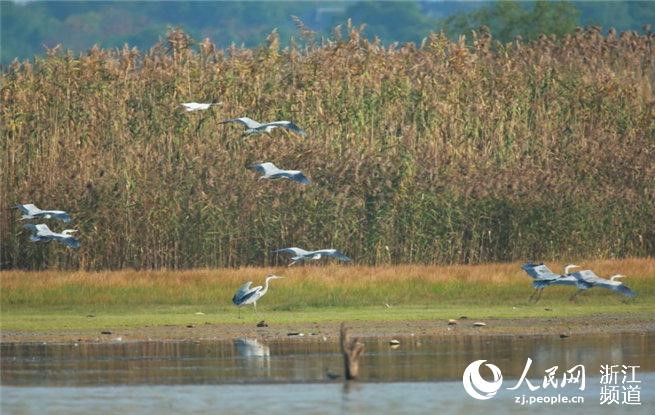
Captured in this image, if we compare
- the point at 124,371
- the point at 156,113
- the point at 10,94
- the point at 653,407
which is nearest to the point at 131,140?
the point at 156,113

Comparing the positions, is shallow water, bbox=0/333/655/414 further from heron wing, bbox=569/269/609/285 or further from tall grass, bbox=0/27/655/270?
tall grass, bbox=0/27/655/270

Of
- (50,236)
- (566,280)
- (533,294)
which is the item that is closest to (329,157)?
(533,294)

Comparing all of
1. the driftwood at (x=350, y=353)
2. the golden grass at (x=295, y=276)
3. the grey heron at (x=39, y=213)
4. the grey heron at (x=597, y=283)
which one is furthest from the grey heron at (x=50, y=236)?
the driftwood at (x=350, y=353)

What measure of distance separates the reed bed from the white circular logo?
6.65 meters

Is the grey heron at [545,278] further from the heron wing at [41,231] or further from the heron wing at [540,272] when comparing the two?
the heron wing at [41,231]

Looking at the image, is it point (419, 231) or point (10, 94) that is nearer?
point (419, 231)

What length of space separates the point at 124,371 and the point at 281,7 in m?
146

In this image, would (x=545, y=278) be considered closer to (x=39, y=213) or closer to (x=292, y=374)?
(x=292, y=374)

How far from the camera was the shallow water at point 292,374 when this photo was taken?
12750 mm

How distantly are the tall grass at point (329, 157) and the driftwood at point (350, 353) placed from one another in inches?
359

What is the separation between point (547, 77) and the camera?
26688mm

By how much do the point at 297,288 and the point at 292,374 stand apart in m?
6.48

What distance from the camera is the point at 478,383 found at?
44.4 ft

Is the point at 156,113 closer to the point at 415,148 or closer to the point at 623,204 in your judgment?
the point at 415,148
